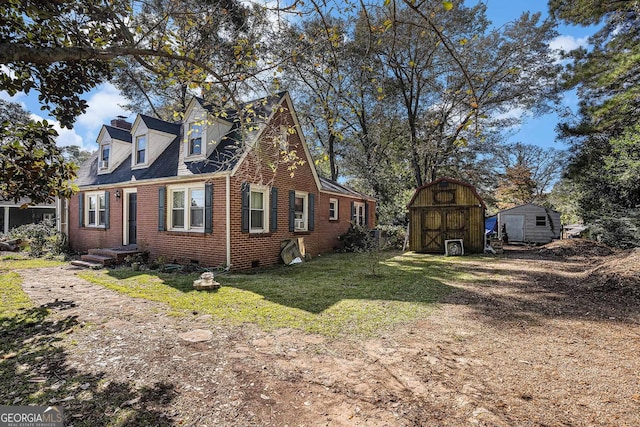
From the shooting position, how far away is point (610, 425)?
2.34 metres

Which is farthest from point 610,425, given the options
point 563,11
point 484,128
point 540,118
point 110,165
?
point 484,128

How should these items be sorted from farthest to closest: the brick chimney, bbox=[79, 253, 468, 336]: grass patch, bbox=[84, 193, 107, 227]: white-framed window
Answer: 1. the brick chimney
2. bbox=[84, 193, 107, 227]: white-framed window
3. bbox=[79, 253, 468, 336]: grass patch

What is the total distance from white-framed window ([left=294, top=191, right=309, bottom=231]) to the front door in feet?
20.5

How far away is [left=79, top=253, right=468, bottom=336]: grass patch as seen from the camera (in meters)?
4.83

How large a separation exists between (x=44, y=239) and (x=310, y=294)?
14073 mm

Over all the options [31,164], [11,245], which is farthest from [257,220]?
[11,245]

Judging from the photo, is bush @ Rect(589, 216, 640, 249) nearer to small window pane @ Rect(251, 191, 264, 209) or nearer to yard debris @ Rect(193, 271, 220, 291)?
small window pane @ Rect(251, 191, 264, 209)

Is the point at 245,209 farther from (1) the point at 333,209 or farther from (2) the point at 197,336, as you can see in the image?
(1) the point at 333,209

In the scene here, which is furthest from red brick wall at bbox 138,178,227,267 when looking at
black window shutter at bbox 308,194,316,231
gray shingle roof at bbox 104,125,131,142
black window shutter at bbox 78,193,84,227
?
black window shutter at bbox 78,193,84,227

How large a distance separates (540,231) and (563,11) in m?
13.6

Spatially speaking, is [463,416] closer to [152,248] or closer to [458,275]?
[458,275]

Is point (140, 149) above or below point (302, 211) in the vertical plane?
above

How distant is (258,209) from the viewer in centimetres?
1038

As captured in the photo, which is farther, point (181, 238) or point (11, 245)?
point (11, 245)
